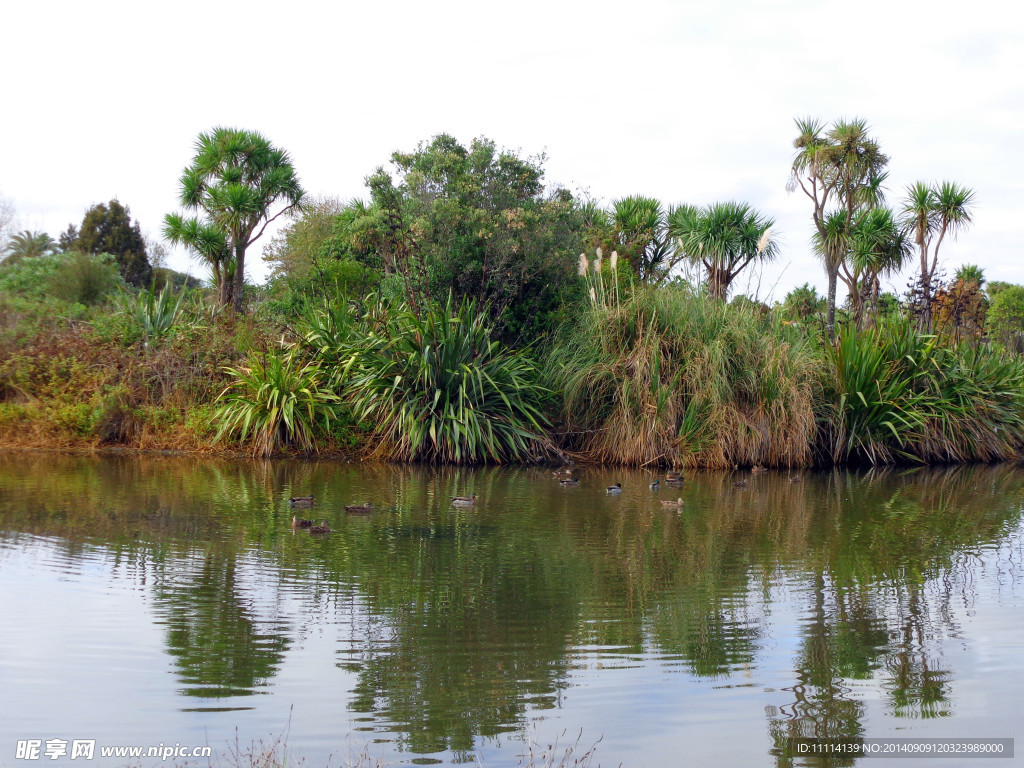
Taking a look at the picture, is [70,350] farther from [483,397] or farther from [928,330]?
[928,330]

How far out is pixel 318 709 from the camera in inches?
148

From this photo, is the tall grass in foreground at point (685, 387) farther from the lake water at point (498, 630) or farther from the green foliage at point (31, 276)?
the green foliage at point (31, 276)

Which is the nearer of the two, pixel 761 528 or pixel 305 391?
pixel 761 528

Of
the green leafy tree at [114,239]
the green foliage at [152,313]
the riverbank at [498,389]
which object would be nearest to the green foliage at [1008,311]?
the riverbank at [498,389]

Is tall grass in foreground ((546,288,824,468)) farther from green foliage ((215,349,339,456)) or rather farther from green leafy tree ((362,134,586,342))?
→ green foliage ((215,349,339,456))

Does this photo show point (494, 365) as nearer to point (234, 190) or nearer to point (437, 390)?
point (437, 390)

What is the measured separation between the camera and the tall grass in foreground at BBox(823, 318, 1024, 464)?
51.2 ft

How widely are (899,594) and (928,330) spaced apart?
14.8 m

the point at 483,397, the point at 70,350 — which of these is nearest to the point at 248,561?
the point at 483,397

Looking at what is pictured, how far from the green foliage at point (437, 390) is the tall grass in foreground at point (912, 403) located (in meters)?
5.49

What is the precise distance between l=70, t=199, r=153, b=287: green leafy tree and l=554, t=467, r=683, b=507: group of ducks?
34668mm

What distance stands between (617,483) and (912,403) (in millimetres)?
6745

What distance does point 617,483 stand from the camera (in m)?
12.3

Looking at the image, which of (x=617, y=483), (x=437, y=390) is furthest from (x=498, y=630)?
(x=437, y=390)
